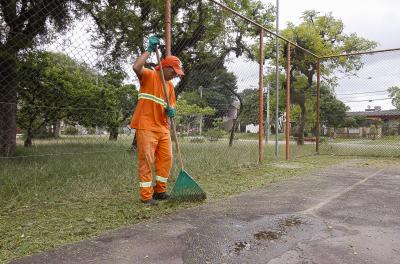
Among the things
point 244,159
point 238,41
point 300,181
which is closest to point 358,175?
point 300,181

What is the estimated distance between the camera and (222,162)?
22.9 ft

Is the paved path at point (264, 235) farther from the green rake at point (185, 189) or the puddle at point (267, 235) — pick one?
the green rake at point (185, 189)

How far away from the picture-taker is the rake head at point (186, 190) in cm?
397

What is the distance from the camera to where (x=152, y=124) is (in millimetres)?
3896

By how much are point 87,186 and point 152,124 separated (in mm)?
1330

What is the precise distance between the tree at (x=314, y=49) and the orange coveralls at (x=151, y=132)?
33.8ft

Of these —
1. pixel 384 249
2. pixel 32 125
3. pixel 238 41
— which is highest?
pixel 238 41

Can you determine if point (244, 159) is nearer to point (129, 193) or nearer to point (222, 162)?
point (222, 162)

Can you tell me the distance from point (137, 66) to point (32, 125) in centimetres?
413

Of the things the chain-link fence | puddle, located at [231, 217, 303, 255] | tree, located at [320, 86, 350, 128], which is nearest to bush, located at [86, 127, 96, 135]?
the chain-link fence

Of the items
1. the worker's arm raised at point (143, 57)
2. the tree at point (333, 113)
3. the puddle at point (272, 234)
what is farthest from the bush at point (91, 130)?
the tree at point (333, 113)

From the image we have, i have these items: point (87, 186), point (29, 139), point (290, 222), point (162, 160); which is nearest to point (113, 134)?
point (87, 186)

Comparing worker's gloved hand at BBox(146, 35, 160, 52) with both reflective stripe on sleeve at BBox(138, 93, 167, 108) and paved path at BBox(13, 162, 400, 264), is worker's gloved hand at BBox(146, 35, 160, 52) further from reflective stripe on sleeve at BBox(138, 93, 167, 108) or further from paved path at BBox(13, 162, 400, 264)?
paved path at BBox(13, 162, 400, 264)

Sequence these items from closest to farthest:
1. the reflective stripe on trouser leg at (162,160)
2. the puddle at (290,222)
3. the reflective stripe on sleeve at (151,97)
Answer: the puddle at (290,222) < the reflective stripe on sleeve at (151,97) < the reflective stripe on trouser leg at (162,160)
